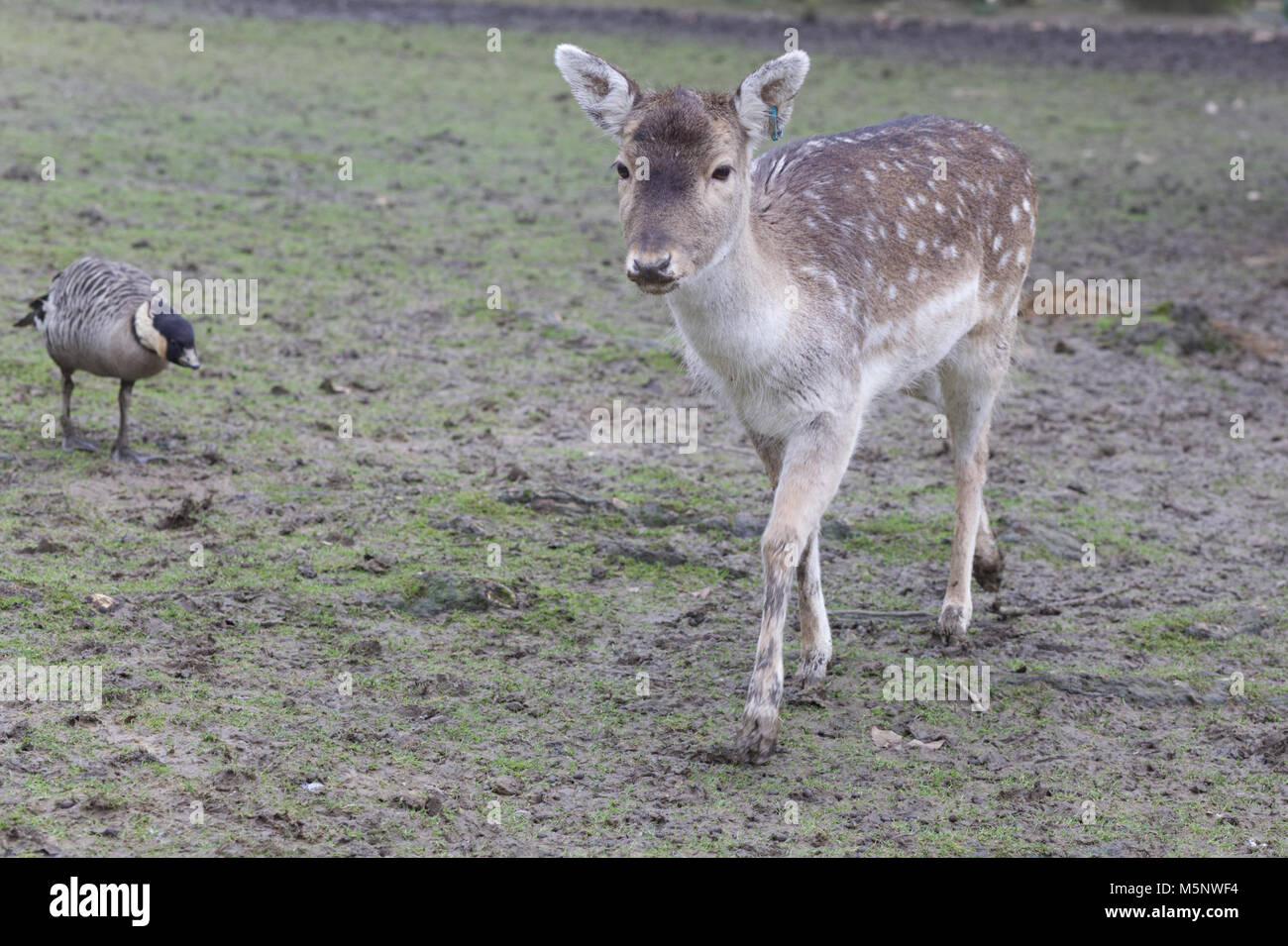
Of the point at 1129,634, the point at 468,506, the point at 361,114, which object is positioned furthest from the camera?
the point at 361,114

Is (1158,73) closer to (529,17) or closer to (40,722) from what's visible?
(529,17)

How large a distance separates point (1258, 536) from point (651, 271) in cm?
366

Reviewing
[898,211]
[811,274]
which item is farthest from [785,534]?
[898,211]

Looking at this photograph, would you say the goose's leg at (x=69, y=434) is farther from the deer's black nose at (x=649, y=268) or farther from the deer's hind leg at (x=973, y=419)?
the deer's hind leg at (x=973, y=419)

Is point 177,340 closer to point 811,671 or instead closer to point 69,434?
point 69,434

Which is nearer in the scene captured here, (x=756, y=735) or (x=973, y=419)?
(x=756, y=735)

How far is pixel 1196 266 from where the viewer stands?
37.1ft

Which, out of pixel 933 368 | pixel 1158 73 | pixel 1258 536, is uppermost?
pixel 1158 73

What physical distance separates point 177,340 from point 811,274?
109 inches

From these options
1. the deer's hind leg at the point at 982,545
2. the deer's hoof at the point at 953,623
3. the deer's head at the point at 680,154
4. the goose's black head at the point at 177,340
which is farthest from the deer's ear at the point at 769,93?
the goose's black head at the point at 177,340

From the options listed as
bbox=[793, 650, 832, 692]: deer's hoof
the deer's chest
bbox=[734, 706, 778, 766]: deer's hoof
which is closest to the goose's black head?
the deer's chest

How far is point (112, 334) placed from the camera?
662 centimetres

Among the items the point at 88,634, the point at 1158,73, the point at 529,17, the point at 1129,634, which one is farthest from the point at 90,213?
the point at 1158,73

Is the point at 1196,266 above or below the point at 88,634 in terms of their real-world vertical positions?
above
